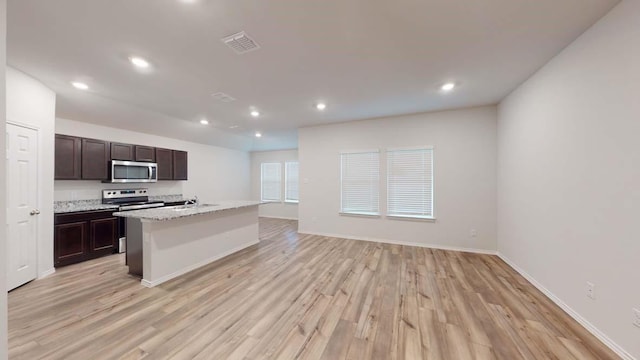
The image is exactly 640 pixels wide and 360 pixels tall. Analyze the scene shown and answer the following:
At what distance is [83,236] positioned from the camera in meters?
3.77

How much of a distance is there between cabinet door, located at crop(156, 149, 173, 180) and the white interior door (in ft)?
8.09

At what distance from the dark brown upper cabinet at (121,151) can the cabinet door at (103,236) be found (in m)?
1.35

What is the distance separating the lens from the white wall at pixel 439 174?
4.20 m

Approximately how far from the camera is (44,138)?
124 inches

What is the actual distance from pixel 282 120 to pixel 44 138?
3.69 metres

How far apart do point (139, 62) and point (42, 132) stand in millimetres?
2005

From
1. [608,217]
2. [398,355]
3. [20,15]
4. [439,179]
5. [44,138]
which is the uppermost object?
[20,15]

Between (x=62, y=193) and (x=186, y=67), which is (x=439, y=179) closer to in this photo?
(x=186, y=67)

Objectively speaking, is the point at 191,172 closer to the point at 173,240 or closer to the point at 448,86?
the point at 173,240

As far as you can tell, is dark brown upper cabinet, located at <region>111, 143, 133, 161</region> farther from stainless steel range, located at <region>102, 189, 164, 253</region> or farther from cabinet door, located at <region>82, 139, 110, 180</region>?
stainless steel range, located at <region>102, 189, 164, 253</region>

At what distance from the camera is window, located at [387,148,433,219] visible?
4.62m

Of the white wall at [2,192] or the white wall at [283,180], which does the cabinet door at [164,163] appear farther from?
the white wall at [2,192]

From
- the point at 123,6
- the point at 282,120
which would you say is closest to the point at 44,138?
the point at 123,6

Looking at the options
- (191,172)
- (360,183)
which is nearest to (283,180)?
(191,172)
